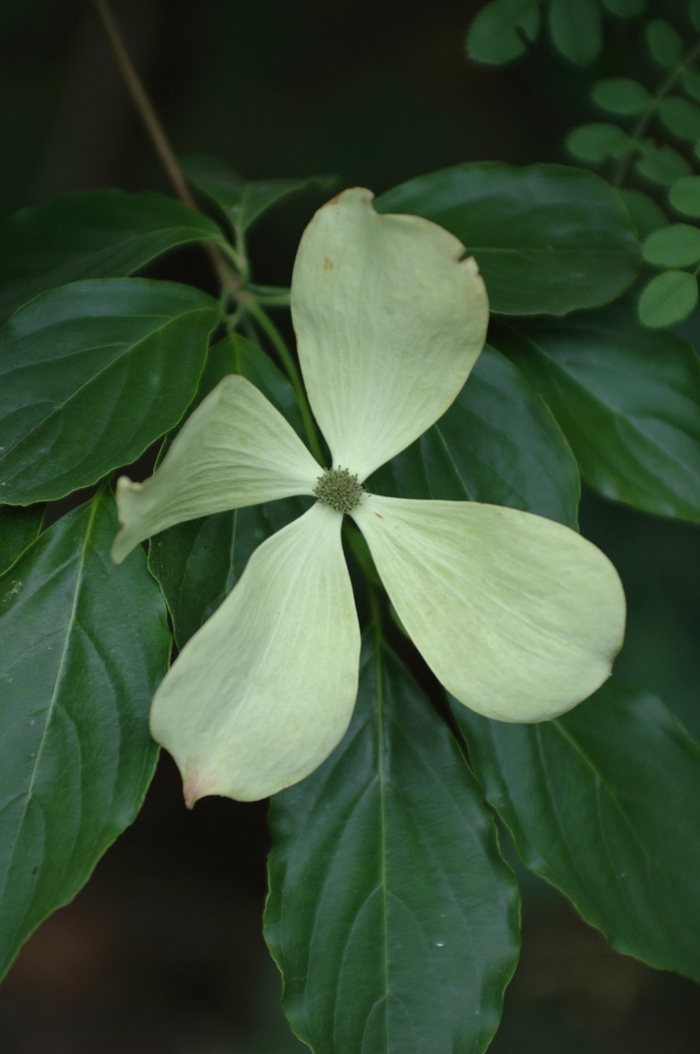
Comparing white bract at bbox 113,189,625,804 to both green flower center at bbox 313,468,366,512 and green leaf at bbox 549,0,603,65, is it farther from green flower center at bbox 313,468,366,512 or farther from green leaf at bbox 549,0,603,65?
green leaf at bbox 549,0,603,65

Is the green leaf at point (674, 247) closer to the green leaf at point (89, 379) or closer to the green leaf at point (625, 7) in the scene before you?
the green leaf at point (625, 7)

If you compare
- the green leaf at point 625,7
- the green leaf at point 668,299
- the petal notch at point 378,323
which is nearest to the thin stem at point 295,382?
the petal notch at point 378,323

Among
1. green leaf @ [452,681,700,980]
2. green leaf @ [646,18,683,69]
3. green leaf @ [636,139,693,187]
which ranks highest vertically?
green leaf @ [646,18,683,69]

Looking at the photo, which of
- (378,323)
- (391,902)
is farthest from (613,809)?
(378,323)

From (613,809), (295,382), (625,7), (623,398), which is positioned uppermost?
(625,7)

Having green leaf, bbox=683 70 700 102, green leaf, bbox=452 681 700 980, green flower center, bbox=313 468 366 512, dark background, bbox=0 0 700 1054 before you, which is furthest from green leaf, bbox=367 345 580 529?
dark background, bbox=0 0 700 1054

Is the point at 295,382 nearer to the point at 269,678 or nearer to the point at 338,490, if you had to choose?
the point at 338,490
